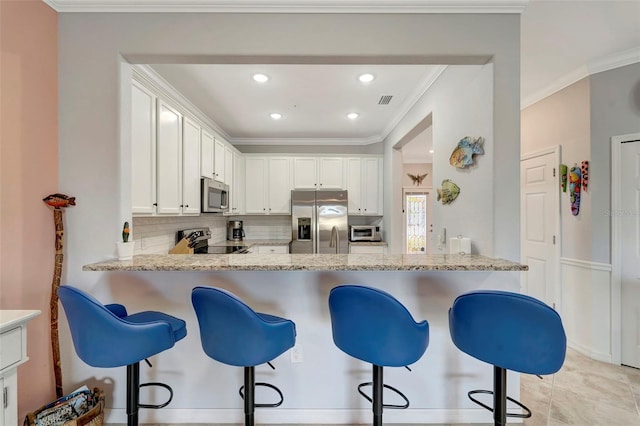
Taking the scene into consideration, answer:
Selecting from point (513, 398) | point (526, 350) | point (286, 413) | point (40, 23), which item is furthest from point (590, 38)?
point (40, 23)

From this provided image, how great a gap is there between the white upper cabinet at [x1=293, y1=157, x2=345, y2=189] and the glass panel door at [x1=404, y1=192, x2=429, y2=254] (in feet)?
10.1

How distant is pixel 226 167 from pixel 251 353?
3164mm

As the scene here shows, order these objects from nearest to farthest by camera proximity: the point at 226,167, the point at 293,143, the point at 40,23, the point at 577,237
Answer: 1. the point at 40,23
2. the point at 577,237
3. the point at 226,167
4. the point at 293,143

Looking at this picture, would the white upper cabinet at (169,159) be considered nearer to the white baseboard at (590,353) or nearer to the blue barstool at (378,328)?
the blue barstool at (378,328)

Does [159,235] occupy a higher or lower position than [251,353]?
higher

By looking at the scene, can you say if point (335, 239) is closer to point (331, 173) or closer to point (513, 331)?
point (331, 173)

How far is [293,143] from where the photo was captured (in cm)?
493

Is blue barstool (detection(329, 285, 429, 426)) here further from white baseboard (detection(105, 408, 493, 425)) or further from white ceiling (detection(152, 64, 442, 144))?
white ceiling (detection(152, 64, 442, 144))

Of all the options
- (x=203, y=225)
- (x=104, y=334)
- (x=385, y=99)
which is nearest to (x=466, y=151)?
(x=385, y=99)

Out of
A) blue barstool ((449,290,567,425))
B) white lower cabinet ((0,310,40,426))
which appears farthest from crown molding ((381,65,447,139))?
white lower cabinet ((0,310,40,426))

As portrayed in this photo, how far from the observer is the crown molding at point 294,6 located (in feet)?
5.74

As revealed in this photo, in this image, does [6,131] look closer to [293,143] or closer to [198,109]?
[198,109]

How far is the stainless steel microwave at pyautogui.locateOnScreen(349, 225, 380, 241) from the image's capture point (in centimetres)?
463

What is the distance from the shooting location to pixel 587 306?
273 cm
